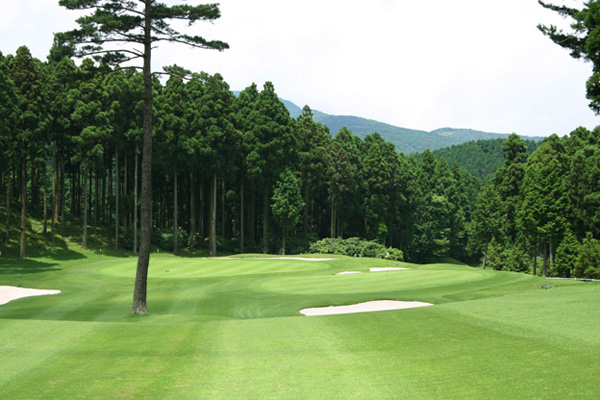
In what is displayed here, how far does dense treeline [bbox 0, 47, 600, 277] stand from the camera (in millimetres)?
46500

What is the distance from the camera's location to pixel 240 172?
2351 inches

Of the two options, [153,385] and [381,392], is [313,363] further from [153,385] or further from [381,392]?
[153,385]

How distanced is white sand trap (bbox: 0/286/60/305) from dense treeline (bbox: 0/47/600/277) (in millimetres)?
14386

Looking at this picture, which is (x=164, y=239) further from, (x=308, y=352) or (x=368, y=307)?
(x=308, y=352)

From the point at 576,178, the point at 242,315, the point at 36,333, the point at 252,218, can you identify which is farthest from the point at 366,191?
the point at 36,333

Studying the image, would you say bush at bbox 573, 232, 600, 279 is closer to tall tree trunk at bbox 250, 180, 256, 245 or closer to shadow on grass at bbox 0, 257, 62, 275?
tall tree trunk at bbox 250, 180, 256, 245

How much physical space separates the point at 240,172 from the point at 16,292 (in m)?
35.0

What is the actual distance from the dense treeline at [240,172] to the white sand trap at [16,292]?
14.4 m

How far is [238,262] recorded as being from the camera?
39688 mm

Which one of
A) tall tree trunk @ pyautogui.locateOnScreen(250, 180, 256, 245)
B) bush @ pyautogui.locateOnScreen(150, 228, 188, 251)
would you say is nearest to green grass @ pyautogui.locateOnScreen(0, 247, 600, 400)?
bush @ pyautogui.locateOnScreen(150, 228, 188, 251)

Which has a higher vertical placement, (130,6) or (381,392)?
(130,6)

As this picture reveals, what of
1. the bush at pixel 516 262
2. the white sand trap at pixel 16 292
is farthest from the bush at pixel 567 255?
the white sand trap at pixel 16 292

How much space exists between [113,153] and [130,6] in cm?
3861

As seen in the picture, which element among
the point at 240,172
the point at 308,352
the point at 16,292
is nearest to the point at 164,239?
the point at 240,172
